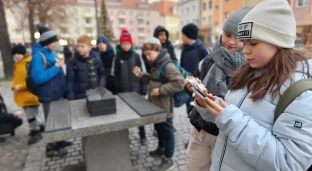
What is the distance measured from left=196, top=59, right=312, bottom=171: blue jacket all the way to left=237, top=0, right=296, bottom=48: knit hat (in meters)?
0.16

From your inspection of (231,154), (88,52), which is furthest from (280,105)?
(88,52)

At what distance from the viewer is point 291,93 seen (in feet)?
3.36

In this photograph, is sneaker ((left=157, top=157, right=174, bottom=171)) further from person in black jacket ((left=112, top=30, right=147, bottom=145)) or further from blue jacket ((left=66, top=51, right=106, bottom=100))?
Answer: blue jacket ((left=66, top=51, right=106, bottom=100))

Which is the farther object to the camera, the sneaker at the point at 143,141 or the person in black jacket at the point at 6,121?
the person in black jacket at the point at 6,121

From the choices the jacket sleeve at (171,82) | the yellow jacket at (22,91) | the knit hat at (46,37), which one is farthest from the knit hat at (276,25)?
the yellow jacket at (22,91)

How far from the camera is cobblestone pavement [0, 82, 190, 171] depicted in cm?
327

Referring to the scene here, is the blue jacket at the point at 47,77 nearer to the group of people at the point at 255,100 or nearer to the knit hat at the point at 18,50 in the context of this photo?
the knit hat at the point at 18,50

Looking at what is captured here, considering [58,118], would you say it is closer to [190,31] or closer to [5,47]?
[190,31]

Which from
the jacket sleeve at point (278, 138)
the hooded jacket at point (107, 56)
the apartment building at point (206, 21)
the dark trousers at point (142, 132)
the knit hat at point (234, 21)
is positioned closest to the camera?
the jacket sleeve at point (278, 138)

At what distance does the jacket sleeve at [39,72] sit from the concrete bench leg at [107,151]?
113 centimetres

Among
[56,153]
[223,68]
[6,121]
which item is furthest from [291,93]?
[6,121]

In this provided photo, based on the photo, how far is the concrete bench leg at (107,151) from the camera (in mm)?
2803

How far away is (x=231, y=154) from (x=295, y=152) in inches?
13.4

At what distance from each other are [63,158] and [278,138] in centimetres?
328
